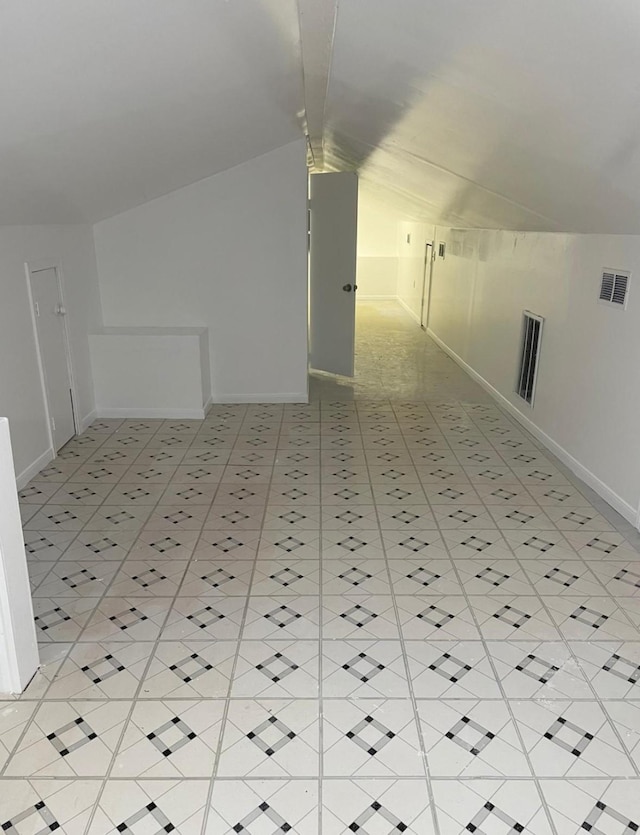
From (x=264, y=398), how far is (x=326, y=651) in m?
3.82

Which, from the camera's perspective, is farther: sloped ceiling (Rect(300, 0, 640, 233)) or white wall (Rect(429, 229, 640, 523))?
white wall (Rect(429, 229, 640, 523))

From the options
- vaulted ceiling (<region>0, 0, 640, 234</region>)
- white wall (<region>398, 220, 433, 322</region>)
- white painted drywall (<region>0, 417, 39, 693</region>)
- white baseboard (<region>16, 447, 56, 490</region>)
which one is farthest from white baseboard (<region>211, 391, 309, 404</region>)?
white wall (<region>398, 220, 433, 322</region>)

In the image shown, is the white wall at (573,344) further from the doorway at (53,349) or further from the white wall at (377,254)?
the white wall at (377,254)

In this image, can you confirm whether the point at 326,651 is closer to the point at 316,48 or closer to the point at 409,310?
the point at 316,48

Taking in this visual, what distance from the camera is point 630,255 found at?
12.3ft

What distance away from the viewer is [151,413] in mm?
5797

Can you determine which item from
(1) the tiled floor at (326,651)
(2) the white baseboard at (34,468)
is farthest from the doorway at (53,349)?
(1) the tiled floor at (326,651)

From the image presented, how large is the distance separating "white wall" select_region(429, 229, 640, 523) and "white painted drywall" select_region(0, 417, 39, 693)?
128 inches

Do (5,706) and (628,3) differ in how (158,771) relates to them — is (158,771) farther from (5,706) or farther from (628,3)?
(628,3)

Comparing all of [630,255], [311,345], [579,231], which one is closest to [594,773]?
[630,255]

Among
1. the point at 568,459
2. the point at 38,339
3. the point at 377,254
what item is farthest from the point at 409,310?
the point at 38,339

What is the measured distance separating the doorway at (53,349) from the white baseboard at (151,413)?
529 mm

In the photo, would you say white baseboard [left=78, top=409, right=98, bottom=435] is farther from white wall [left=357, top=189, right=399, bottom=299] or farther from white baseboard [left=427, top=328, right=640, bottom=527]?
white wall [left=357, top=189, right=399, bottom=299]

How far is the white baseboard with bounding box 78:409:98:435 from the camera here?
212 inches
